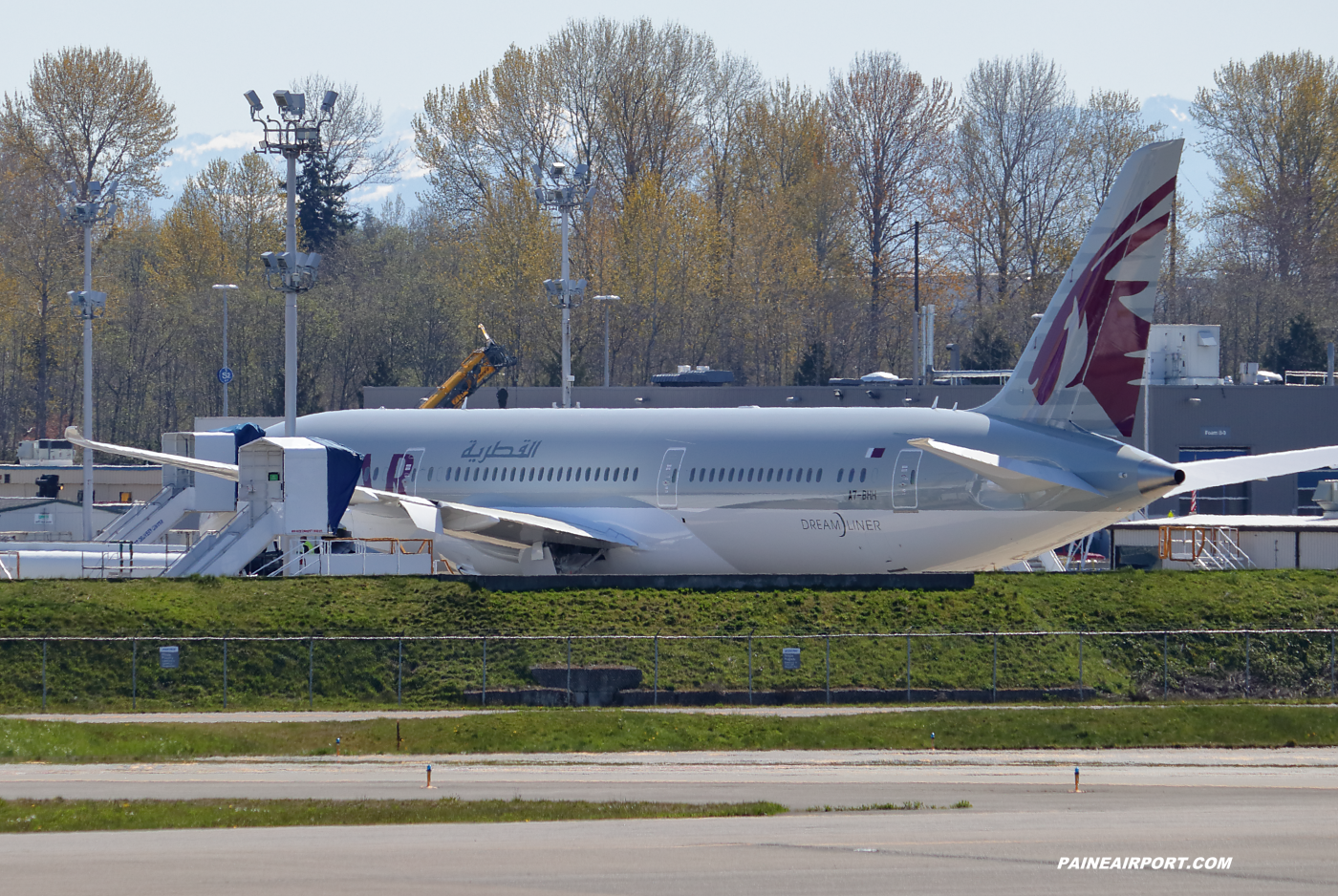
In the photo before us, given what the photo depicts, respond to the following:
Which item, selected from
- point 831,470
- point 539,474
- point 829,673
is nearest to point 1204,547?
point 831,470

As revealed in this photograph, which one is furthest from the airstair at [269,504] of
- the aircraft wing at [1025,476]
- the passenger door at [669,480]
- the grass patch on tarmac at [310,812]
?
the grass patch on tarmac at [310,812]

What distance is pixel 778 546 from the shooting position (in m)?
35.7

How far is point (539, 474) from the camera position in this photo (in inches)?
1496

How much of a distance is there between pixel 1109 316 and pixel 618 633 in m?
12.1

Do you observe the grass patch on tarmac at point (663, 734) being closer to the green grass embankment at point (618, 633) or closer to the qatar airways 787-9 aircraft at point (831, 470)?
the green grass embankment at point (618, 633)

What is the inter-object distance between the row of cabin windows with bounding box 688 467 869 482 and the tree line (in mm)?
57227

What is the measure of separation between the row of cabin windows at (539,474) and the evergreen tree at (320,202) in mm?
81360

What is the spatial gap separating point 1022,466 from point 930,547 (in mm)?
3358

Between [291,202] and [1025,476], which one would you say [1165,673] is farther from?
[291,202]

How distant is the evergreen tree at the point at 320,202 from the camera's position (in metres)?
117

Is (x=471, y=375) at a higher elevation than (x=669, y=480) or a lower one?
higher

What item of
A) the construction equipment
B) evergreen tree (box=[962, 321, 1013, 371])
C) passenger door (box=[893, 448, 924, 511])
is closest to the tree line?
evergreen tree (box=[962, 321, 1013, 371])

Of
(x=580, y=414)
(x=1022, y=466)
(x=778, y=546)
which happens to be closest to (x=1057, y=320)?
(x=1022, y=466)

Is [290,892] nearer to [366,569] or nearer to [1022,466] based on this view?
[1022,466]
